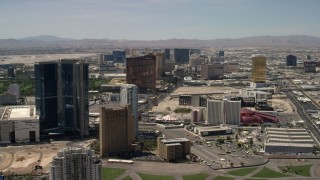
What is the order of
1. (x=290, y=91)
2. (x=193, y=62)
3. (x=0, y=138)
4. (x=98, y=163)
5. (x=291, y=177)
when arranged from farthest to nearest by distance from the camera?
(x=193, y=62), (x=290, y=91), (x=0, y=138), (x=291, y=177), (x=98, y=163)

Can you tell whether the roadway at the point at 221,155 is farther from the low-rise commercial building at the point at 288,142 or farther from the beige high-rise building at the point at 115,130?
the beige high-rise building at the point at 115,130

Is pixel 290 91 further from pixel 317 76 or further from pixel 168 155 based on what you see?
pixel 168 155

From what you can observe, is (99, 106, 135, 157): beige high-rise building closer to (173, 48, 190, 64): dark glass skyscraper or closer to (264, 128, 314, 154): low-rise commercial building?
(264, 128, 314, 154): low-rise commercial building

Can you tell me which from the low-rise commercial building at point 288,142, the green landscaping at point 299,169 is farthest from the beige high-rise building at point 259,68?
the green landscaping at point 299,169

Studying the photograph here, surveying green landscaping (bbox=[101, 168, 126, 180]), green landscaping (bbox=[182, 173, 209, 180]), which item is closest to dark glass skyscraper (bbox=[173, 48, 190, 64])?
green landscaping (bbox=[101, 168, 126, 180])

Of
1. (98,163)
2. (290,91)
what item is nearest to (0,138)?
(98,163)

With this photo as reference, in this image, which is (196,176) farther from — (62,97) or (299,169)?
(62,97)
